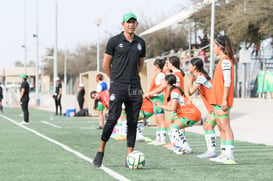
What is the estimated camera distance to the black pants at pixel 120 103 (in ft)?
26.3

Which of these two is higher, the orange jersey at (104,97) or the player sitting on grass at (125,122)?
the orange jersey at (104,97)

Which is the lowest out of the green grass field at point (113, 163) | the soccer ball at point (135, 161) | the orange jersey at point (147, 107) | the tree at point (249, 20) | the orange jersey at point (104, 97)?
the green grass field at point (113, 163)

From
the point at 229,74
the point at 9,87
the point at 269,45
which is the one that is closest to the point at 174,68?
the point at 229,74

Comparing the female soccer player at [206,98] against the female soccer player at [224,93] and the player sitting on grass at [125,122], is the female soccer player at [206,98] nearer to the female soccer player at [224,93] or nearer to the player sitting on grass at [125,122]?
the female soccer player at [224,93]

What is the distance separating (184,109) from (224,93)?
1.83 metres

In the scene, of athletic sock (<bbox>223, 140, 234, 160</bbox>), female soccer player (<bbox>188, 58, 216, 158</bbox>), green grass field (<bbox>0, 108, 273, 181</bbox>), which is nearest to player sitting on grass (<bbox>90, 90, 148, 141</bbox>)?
green grass field (<bbox>0, 108, 273, 181</bbox>)

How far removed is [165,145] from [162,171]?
3648mm

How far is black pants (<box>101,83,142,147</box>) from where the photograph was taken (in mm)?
8023

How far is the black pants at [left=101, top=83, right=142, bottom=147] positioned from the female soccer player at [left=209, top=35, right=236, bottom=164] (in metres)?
1.35

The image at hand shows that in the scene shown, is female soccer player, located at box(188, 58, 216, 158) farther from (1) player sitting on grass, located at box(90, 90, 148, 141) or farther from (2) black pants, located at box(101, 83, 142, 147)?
(1) player sitting on grass, located at box(90, 90, 148, 141)

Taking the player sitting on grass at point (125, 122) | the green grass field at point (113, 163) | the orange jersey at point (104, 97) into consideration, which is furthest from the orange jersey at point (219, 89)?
the orange jersey at point (104, 97)

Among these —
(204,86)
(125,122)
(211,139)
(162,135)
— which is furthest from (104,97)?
(211,139)

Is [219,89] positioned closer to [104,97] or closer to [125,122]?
[125,122]

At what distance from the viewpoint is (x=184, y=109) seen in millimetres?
10289
